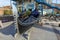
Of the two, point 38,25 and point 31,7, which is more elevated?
point 31,7

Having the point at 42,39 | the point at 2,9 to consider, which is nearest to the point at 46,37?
the point at 42,39

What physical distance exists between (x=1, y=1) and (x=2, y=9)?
0.47 meters

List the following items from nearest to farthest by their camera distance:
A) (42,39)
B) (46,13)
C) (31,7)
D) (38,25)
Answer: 1. (42,39)
2. (38,25)
3. (31,7)
4. (46,13)

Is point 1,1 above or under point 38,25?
above

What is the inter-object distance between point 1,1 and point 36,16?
4.93 meters

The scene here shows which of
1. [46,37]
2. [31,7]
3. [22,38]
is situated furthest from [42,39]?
[31,7]

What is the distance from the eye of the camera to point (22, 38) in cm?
535

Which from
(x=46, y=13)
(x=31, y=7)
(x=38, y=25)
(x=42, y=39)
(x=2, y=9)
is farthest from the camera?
(x=2, y=9)

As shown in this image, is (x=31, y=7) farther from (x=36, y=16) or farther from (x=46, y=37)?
(x=46, y=37)

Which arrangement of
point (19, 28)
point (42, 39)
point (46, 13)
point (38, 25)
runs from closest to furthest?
point (19, 28)
point (42, 39)
point (38, 25)
point (46, 13)

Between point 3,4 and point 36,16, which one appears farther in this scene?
point 3,4

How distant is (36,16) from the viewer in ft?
21.0

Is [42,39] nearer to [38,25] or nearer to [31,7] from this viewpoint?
[38,25]

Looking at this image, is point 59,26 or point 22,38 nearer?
point 22,38
